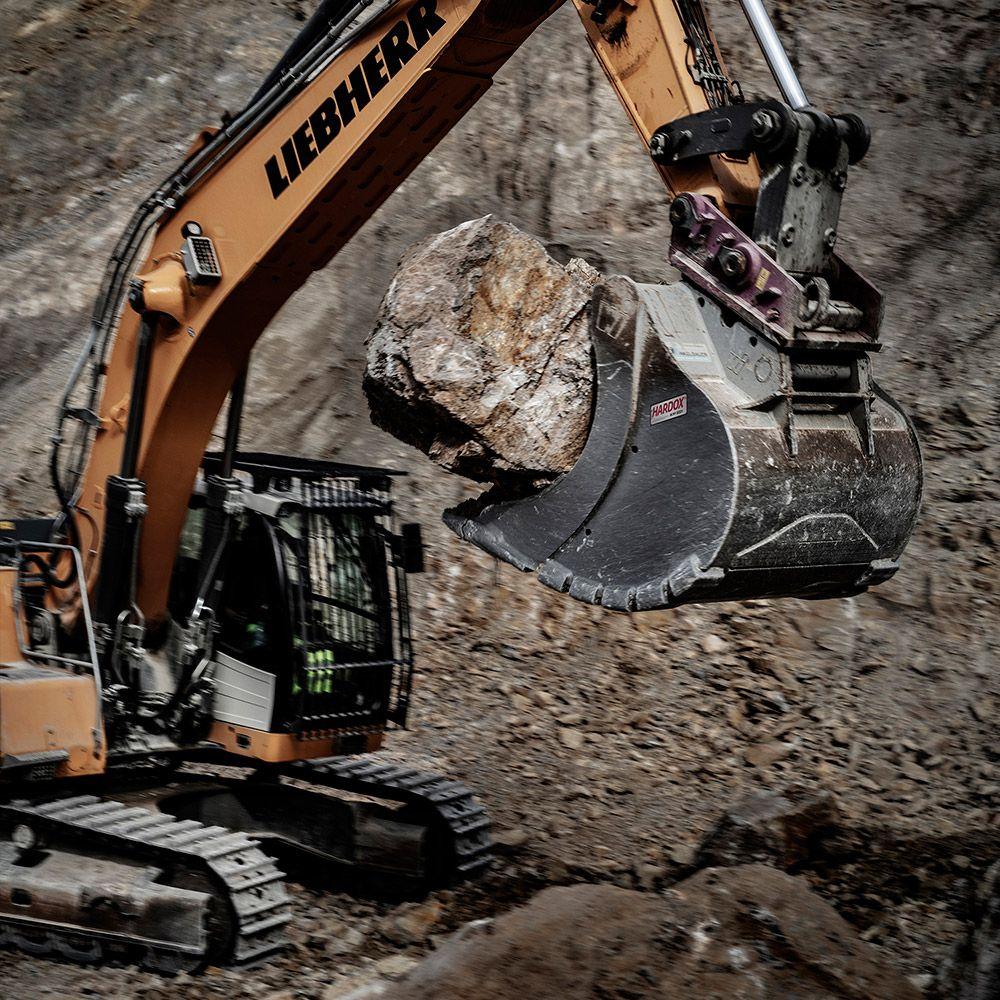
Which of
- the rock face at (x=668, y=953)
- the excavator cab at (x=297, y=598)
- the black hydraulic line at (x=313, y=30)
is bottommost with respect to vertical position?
the rock face at (x=668, y=953)

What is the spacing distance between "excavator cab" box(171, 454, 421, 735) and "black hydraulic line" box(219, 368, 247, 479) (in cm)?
10

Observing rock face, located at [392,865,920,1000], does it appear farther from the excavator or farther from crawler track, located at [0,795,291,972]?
the excavator

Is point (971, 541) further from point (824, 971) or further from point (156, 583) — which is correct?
point (156, 583)

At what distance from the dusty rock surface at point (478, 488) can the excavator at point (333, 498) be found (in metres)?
0.47

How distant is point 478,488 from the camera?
9.55 m

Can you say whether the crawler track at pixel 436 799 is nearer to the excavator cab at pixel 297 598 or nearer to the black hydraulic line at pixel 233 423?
the excavator cab at pixel 297 598

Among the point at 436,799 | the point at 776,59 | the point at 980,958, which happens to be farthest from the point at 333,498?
the point at 980,958

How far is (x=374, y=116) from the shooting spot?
14.6ft

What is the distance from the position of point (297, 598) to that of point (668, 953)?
220 centimetres

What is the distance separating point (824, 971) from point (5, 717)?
3373 mm

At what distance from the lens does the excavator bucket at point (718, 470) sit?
11.7ft

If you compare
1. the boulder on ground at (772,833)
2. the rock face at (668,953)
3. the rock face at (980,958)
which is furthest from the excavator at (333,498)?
the rock face at (980,958)

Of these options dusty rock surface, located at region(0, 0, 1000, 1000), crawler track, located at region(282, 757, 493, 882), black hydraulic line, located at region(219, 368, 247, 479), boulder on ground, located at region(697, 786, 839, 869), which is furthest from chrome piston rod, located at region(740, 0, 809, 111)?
boulder on ground, located at region(697, 786, 839, 869)

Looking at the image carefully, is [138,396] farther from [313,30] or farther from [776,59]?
[776,59]
